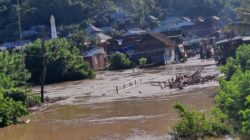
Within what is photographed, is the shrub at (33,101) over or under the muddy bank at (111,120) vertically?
over

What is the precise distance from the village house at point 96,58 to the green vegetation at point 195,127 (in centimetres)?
4109

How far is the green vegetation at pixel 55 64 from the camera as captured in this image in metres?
51.1

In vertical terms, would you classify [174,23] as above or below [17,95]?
above

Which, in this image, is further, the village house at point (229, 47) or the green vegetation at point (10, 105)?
the village house at point (229, 47)

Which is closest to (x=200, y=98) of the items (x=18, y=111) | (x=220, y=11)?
(x=18, y=111)

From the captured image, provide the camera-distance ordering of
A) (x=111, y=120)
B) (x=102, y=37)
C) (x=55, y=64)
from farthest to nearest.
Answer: (x=102, y=37) < (x=55, y=64) < (x=111, y=120)

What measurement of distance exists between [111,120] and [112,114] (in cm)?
186

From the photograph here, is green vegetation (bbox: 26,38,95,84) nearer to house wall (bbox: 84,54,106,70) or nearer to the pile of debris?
house wall (bbox: 84,54,106,70)

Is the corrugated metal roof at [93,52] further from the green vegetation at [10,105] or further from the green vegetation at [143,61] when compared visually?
the green vegetation at [10,105]

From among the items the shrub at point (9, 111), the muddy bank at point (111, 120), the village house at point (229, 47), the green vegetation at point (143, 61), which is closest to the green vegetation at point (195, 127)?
the muddy bank at point (111, 120)

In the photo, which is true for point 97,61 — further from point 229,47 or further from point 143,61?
point 229,47

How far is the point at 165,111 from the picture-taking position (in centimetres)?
2705

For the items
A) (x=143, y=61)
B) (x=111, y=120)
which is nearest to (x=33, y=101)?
(x=111, y=120)

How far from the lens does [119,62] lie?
58.8 meters
